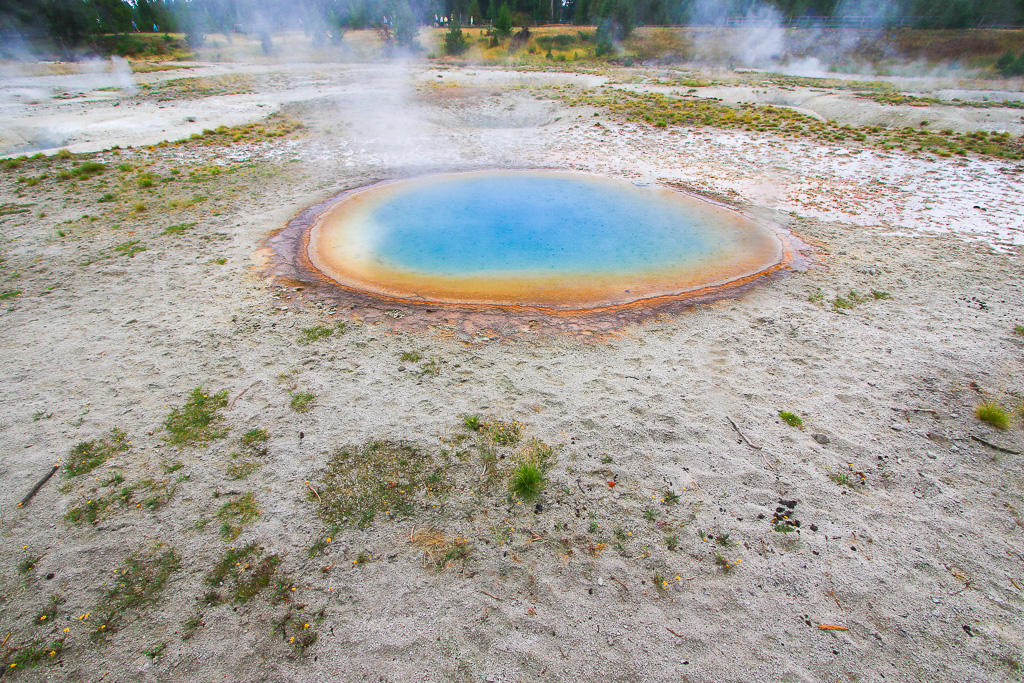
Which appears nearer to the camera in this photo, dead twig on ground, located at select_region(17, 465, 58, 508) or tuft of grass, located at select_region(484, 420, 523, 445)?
dead twig on ground, located at select_region(17, 465, 58, 508)

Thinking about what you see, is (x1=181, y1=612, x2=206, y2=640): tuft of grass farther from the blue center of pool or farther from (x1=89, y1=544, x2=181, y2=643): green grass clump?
the blue center of pool

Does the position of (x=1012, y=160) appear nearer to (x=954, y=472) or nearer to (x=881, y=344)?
(x=881, y=344)

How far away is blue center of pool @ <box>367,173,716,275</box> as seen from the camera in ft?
23.9

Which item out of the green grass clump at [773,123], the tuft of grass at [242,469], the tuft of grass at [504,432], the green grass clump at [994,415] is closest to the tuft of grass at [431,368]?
the tuft of grass at [504,432]

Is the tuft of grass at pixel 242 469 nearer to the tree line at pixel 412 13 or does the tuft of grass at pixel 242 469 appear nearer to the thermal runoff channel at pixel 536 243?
the thermal runoff channel at pixel 536 243

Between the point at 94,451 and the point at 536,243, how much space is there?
6.24 m

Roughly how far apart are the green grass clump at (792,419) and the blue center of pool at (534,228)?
10.7 ft

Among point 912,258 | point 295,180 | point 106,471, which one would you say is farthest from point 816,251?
point 295,180

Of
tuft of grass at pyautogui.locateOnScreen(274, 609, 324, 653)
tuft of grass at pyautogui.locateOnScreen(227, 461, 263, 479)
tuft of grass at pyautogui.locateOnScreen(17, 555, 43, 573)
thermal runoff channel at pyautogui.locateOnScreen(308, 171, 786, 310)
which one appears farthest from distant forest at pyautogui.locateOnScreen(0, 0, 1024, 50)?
tuft of grass at pyautogui.locateOnScreen(274, 609, 324, 653)

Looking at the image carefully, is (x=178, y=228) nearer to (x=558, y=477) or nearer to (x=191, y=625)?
(x=191, y=625)

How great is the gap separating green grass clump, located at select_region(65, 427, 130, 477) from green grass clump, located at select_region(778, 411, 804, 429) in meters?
6.06

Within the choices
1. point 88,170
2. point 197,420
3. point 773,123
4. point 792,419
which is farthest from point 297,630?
point 773,123

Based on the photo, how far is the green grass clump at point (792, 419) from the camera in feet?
14.0

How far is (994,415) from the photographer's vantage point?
168 inches
